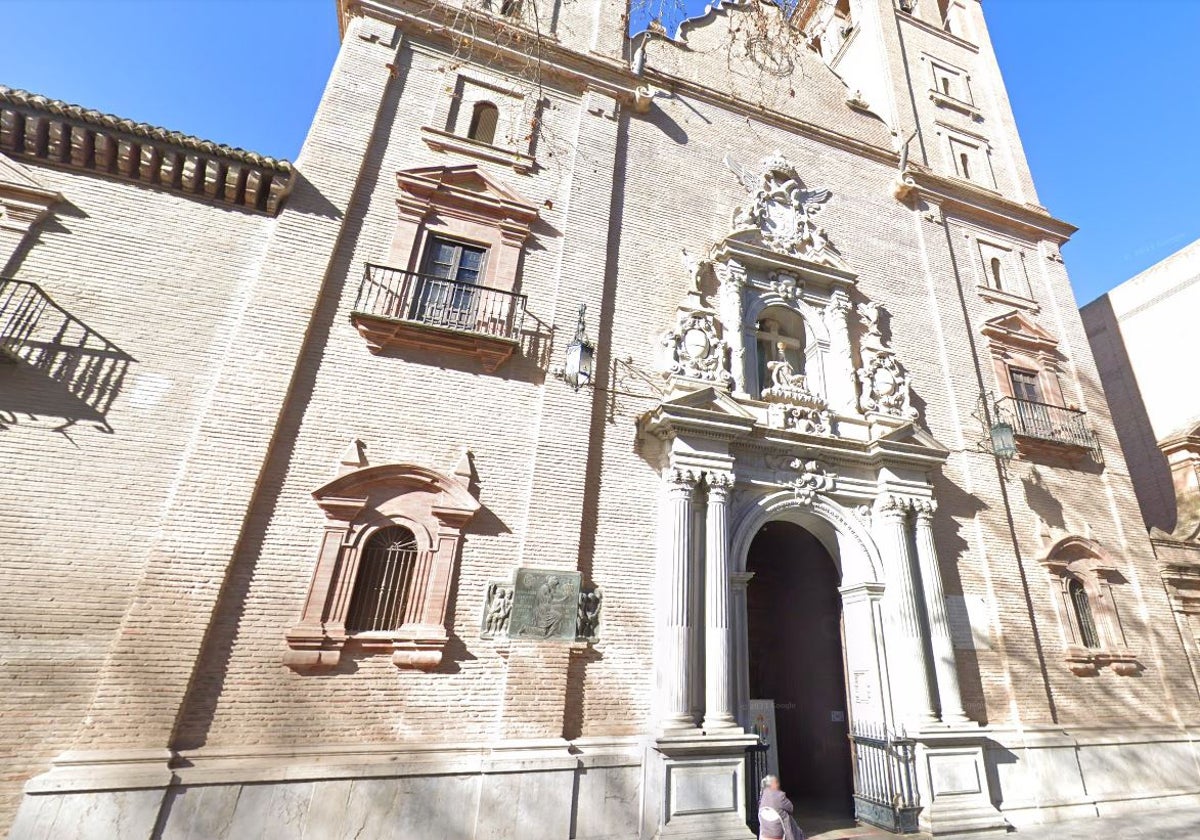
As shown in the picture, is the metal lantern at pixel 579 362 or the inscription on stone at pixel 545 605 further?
the metal lantern at pixel 579 362

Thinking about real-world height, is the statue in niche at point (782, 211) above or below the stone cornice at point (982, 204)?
below

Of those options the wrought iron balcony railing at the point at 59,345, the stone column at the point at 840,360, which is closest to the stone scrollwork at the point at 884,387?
the stone column at the point at 840,360

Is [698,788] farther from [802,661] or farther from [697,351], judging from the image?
[697,351]

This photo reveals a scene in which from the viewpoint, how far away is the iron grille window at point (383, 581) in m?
7.02

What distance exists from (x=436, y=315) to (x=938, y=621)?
9117mm

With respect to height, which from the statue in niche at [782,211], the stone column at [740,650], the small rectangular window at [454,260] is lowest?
the stone column at [740,650]

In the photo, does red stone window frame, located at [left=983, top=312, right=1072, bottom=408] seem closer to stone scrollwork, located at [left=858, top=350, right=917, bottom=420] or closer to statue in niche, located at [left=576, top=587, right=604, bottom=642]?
stone scrollwork, located at [left=858, top=350, right=917, bottom=420]

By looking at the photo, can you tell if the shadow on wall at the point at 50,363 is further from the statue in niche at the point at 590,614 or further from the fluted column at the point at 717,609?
the fluted column at the point at 717,609

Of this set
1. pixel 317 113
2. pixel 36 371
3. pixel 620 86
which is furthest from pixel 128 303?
pixel 620 86

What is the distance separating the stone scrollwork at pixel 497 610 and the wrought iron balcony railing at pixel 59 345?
518cm

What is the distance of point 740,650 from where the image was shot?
8109 millimetres

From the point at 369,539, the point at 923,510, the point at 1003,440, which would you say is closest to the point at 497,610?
the point at 369,539

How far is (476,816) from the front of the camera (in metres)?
6.32

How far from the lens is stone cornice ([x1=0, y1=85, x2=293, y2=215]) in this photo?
771 cm
